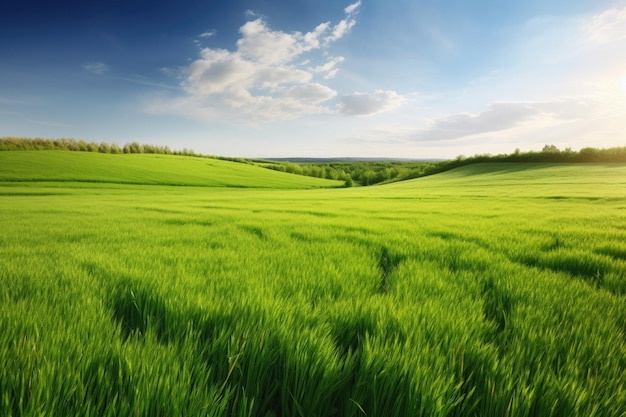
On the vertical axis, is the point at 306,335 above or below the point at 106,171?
above

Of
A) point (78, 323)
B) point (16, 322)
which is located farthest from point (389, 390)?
point (16, 322)

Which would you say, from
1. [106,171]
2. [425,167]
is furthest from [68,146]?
[425,167]

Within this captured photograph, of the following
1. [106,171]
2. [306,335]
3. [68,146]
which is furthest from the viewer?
[68,146]

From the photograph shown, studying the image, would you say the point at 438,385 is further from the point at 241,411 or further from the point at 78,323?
the point at 78,323

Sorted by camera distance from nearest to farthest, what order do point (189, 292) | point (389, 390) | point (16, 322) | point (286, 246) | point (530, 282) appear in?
1. point (389, 390)
2. point (16, 322)
3. point (189, 292)
4. point (530, 282)
5. point (286, 246)

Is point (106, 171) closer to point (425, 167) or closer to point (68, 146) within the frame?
point (68, 146)

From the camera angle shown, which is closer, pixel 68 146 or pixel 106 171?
pixel 106 171

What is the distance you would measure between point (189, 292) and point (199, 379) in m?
0.91

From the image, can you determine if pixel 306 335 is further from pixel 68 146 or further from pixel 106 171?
pixel 68 146

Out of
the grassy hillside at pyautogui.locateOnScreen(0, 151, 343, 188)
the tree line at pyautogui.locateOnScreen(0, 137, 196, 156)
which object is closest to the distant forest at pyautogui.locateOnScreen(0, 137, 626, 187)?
the tree line at pyautogui.locateOnScreen(0, 137, 196, 156)

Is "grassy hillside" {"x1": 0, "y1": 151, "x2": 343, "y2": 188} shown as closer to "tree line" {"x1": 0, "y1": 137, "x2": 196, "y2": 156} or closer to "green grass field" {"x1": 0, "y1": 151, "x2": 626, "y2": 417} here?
"tree line" {"x1": 0, "y1": 137, "x2": 196, "y2": 156}

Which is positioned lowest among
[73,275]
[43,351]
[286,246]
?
[286,246]

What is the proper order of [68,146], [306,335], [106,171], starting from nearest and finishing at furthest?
1. [306,335]
2. [106,171]
3. [68,146]

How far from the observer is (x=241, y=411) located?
923 mm
